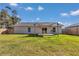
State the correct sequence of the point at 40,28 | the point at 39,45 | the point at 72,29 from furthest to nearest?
1. the point at 72,29
2. the point at 40,28
3. the point at 39,45

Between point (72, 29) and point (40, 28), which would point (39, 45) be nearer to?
point (40, 28)

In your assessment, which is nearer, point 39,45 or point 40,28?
point 39,45

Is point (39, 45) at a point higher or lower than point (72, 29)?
lower

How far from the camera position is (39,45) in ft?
22.1

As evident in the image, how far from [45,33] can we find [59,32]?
0.47m

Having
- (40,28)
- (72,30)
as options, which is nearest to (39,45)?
(40,28)

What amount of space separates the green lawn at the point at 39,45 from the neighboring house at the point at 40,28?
0.65 ft

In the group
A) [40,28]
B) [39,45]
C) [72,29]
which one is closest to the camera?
[39,45]

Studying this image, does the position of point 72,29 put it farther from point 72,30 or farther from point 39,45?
point 39,45

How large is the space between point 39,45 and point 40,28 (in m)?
0.61

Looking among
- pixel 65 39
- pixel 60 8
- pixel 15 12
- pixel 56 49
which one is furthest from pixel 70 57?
pixel 15 12

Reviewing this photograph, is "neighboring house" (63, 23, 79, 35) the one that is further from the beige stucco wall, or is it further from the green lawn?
the green lawn

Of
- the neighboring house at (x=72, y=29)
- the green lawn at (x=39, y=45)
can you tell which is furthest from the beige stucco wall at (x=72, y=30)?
the green lawn at (x=39, y=45)

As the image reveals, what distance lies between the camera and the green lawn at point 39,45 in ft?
20.7
